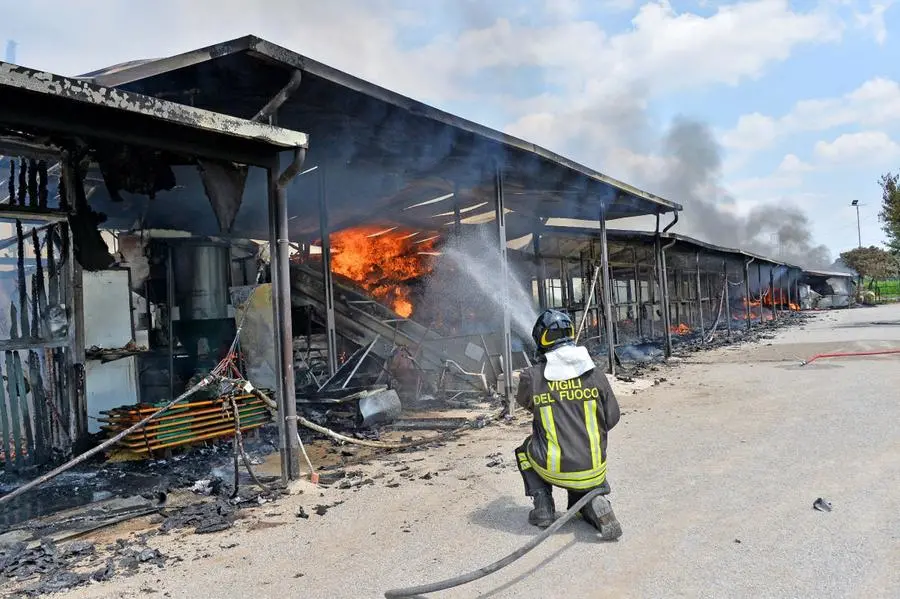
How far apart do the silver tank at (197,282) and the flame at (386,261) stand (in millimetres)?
4150

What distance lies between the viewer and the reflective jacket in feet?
12.2

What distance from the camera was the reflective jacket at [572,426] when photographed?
372cm

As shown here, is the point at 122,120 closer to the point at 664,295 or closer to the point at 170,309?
the point at 170,309

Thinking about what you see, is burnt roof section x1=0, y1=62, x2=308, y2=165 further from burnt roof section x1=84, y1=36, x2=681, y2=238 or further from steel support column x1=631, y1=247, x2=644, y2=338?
steel support column x1=631, y1=247, x2=644, y2=338

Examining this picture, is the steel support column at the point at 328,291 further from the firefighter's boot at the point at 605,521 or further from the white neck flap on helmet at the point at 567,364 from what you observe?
the firefighter's boot at the point at 605,521

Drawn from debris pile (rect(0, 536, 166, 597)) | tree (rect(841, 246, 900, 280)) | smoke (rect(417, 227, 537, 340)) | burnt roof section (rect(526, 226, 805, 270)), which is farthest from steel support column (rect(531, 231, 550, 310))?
tree (rect(841, 246, 900, 280))

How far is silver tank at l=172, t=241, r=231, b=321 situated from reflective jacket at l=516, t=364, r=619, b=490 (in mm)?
8428

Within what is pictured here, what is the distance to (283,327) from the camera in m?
5.34

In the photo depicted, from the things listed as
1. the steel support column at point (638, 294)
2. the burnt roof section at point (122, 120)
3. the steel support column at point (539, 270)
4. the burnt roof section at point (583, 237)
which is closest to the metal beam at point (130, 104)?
the burnt roof section at point (122, 120)

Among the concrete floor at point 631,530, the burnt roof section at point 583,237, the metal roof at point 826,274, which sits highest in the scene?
the burnt roof section at point 583,237

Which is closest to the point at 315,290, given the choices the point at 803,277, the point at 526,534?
the point at 526,534

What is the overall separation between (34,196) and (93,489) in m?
3.21

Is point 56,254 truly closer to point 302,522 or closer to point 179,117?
point 179,117

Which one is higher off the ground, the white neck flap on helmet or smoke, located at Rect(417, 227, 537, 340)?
smoke, located at Rect(417, 227, 537, 340)
